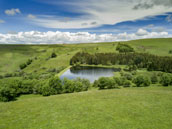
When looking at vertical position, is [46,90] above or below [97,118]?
below

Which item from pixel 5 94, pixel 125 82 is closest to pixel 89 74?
pixel 125 82

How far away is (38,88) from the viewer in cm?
7281

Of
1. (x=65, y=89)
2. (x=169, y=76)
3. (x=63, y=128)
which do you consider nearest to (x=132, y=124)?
(x=63, y=128)

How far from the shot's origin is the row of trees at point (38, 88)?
6192 centimetres

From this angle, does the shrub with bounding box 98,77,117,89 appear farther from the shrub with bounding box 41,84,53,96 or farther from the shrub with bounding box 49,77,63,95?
the shrub with bounding box 41,84,53,96

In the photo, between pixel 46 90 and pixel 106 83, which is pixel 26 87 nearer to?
pixel 46 90

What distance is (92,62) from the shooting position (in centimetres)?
19388

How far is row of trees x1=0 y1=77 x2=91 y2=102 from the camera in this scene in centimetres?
6192

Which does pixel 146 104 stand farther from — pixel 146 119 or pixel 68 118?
pixel 68 118

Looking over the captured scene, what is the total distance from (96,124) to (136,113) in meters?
10.8

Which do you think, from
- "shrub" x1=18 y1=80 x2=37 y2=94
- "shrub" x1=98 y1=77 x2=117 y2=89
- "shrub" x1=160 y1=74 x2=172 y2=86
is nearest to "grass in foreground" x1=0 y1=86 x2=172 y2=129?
"shrub" x1=98 y1=77 x2=117 y2=89

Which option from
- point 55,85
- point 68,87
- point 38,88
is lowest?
point 38,88

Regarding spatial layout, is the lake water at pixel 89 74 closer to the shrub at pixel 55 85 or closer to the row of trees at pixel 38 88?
the row of trees at pixel 38 88

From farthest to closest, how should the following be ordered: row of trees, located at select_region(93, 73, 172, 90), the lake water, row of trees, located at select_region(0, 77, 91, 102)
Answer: the lake water < row of trees, located at select_region(93, 73, 172, 90) < row of trees, located at select_region(0, 77, 91, 102)
